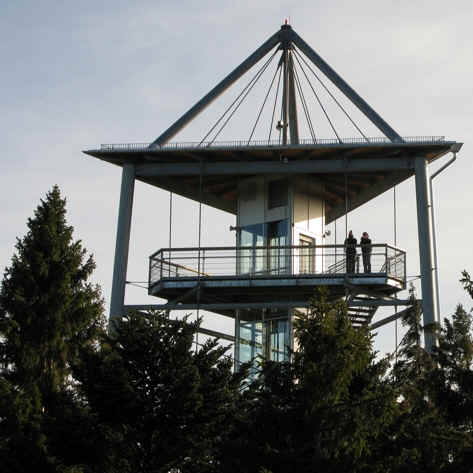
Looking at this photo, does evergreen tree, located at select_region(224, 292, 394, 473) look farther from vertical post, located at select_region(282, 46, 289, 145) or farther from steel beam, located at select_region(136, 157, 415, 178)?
vertical post, located at select_region(282, 46, 289, 145)

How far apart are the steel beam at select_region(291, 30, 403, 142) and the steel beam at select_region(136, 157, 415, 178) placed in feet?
2.76

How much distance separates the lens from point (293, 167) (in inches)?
1359

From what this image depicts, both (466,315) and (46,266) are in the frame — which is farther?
(46,266)

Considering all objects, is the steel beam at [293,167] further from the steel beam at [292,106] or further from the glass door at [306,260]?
the glass door at [306,260]

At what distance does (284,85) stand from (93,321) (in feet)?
32.5

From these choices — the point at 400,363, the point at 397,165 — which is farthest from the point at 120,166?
the point at 400,363

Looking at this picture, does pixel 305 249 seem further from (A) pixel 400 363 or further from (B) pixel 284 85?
(A) pixel 400 363

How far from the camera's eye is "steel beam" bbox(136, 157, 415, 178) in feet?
112

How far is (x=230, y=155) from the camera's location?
34.5m

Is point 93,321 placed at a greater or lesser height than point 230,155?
lesser

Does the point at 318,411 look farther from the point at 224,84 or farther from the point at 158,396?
the point at 224,84

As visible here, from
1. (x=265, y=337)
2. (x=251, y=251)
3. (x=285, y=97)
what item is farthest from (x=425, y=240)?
(x=285, y=97)

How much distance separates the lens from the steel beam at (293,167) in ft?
112

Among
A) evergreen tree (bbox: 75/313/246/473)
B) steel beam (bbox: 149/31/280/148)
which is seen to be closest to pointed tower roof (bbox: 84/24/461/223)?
steel beam (bbox: 149/31/280/148)
